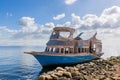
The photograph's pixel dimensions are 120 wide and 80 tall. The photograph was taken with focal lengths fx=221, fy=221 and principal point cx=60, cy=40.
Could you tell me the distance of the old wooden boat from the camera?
36.2 m

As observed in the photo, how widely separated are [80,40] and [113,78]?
23420mm

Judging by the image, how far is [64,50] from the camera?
3916 centimetres

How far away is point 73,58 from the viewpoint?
39.0 meters

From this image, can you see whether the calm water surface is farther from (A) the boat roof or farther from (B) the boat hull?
(A) the boat roof

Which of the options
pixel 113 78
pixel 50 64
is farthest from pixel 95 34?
pixel 113 78

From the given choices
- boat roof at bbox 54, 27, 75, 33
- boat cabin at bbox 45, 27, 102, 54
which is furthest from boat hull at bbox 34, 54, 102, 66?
boat roof at bbox 54, 27, 75, 33

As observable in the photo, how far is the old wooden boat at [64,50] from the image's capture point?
36.2m

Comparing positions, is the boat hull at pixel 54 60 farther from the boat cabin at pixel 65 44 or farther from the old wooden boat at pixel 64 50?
the boat cabin at pixel 65 44

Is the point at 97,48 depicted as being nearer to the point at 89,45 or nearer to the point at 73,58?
the point at 89,45

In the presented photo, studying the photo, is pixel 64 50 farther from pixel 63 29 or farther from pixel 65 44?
pixel 63 29

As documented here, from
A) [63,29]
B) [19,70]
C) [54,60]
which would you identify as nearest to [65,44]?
[63,29]

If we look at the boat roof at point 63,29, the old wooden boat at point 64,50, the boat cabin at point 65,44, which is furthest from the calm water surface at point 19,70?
the boat roof at point 63,29

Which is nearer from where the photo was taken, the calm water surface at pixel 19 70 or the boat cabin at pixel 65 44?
the calm water surface at pixel 19 70

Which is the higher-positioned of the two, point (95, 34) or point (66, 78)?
point (95, 34)
